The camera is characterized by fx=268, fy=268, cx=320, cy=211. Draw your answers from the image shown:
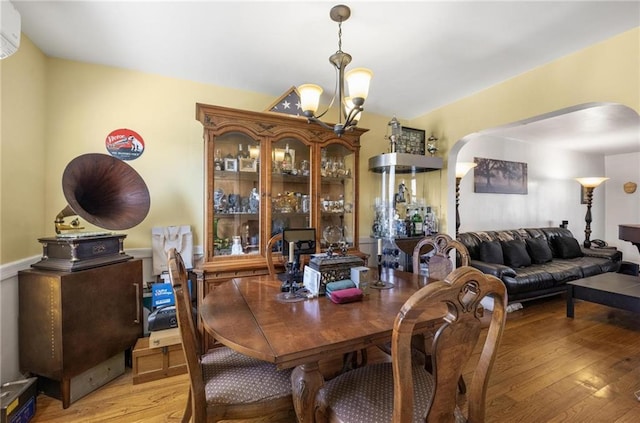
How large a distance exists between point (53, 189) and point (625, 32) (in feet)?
13.9

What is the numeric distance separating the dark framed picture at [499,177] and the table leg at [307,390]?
4.24m

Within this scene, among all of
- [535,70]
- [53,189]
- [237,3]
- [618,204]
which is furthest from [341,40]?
[618,204]

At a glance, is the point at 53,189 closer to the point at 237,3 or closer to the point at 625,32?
the point at 237,3

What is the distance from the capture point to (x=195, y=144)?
2525 millimetres

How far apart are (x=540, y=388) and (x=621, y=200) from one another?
6484mm

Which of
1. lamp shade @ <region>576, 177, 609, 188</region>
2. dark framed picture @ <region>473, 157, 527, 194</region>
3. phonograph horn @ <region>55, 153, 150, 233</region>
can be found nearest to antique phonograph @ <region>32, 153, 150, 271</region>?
phonograph horn @ <region>55, 153, 150, 233</region>

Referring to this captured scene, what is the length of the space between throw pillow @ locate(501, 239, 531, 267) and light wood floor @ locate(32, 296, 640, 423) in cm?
111

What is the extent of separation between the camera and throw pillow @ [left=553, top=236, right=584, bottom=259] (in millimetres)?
4406

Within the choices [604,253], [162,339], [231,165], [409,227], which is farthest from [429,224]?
[604,253]

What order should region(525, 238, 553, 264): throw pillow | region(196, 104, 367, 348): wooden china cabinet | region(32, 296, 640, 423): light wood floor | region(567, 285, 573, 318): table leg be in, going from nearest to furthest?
region(32, 296, 640, 423): light wood floor → region(196, 104, 367, 348): wooden china cabinet → region(567, 285, 573, 318): table leg → region(525, 238, 553, 264): throw pillow

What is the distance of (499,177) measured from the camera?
4.55m

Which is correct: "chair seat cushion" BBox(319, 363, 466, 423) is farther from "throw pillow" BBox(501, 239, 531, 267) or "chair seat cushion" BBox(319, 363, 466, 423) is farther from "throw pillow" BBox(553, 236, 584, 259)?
"throw pillow" BBox(553, 236, 584, 259)

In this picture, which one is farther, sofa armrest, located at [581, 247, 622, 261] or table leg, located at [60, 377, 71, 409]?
sofa armrest, located at [581, 247, 622, 261]

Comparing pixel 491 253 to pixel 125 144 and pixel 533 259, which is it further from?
pixel 125 144
